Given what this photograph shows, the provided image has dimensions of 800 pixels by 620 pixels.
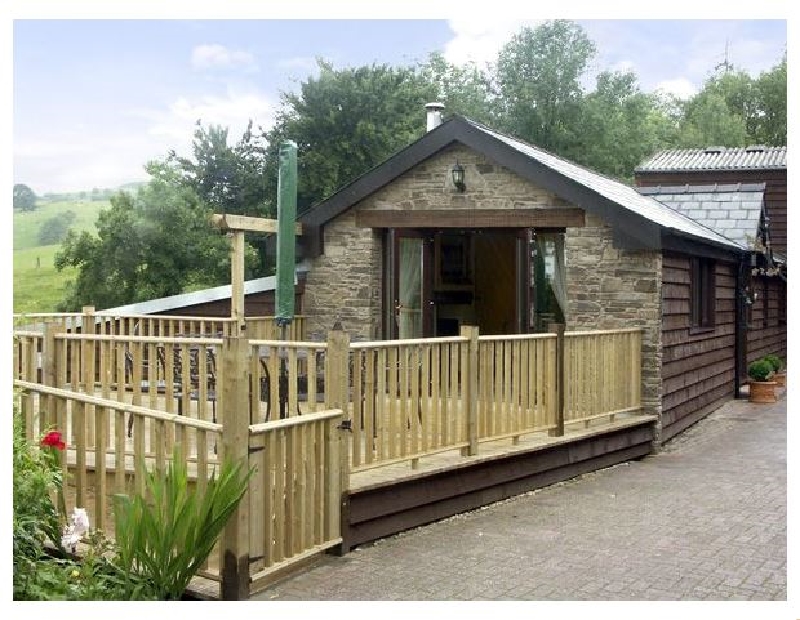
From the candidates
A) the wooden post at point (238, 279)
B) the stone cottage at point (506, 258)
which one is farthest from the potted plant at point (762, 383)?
the wooden post at point (238, 279)

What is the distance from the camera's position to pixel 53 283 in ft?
38.1

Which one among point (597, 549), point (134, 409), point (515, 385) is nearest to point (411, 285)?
point (515, 385)

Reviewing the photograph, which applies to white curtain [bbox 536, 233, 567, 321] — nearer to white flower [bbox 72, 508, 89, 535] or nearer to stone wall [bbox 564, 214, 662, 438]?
stone wall [bbox 564, 214, 662, 438]

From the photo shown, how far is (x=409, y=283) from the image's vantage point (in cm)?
1122

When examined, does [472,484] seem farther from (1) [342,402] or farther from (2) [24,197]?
(2) [24,197]

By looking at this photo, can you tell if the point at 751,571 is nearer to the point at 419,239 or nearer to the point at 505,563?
the point at 505,563

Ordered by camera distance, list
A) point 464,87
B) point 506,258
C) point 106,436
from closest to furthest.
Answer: point 106,436 → point 506,258 → point 464,87

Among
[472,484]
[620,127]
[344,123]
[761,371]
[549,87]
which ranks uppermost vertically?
[549,87]

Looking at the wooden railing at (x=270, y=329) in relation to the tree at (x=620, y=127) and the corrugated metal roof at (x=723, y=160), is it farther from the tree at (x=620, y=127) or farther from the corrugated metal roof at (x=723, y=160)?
the tree at (x=620, y=127)

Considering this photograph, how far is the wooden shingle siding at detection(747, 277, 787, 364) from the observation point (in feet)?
52.1

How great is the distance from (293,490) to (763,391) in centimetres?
970

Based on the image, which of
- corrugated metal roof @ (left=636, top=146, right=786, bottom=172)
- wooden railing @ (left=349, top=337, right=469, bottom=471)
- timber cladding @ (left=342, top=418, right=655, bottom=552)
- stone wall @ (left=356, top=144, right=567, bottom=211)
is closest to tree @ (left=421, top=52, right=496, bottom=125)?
corrugated metal roof @ (left=636, top=146, right=786, bottom=172)

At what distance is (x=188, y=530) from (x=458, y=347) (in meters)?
2.88
